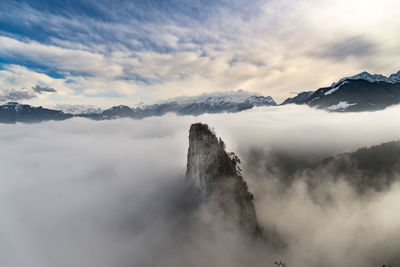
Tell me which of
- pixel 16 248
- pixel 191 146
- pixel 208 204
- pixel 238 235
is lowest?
pixel 16 248

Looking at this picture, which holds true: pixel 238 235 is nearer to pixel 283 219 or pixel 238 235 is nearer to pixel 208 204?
pixel 208 204

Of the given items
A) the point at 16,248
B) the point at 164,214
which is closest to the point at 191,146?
the point at 164,214

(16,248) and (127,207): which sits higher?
(127,207)

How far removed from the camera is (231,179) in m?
77.7

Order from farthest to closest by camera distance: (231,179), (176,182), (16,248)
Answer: (176,182)
(16,248)
(231,179)

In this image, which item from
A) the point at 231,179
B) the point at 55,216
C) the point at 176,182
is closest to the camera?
the point at 231,179

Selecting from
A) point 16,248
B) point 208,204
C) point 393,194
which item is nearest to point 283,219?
point 208,204

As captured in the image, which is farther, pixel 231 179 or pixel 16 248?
pixel 16 248

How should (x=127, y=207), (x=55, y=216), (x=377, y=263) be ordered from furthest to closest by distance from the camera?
(x=55, y=216), (x=127, y=207), (x=377, y=263)

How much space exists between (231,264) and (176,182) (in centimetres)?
8187

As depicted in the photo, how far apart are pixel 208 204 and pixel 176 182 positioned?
251 feet

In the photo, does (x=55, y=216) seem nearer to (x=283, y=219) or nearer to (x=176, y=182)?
(x=176, y=182)

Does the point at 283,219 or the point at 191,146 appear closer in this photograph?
the point at 191,146

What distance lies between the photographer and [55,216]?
167 meters
